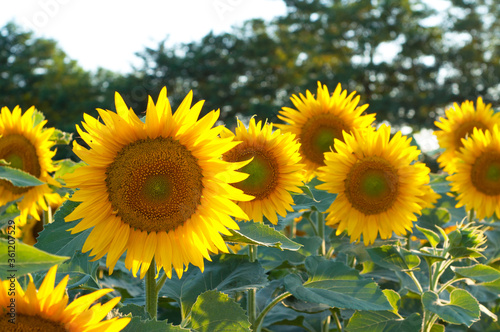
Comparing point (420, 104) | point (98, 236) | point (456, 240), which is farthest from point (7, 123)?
point (420, 104)

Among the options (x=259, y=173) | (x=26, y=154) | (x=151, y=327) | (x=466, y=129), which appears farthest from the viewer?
(x=466, y=129)

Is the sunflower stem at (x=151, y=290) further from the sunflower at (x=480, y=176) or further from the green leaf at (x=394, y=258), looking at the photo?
the sunflower at (x=480, y=176)

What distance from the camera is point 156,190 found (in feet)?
4.43

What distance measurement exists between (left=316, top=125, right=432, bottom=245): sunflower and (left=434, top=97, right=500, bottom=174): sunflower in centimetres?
119

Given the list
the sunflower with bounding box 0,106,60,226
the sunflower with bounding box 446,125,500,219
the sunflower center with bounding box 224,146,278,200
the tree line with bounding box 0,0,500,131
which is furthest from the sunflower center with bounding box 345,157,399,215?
the tree line with bounding box 0,0,500,131

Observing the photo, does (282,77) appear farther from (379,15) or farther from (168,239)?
(168,239)

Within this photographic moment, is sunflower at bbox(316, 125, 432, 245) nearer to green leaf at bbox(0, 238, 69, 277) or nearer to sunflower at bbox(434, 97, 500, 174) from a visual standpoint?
sunflower at bbox(434, 97, 500, 174)

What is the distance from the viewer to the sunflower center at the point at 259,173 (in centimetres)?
188

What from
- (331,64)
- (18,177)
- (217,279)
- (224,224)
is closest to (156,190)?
(224,224)

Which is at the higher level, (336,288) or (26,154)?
(26,154)

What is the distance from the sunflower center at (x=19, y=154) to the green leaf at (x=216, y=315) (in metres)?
1.28

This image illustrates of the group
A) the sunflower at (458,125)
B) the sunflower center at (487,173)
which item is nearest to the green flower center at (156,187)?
the sunflower center at (487,173)

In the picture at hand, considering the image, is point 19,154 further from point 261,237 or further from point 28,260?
point 28,260

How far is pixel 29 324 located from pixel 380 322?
1.26 m
